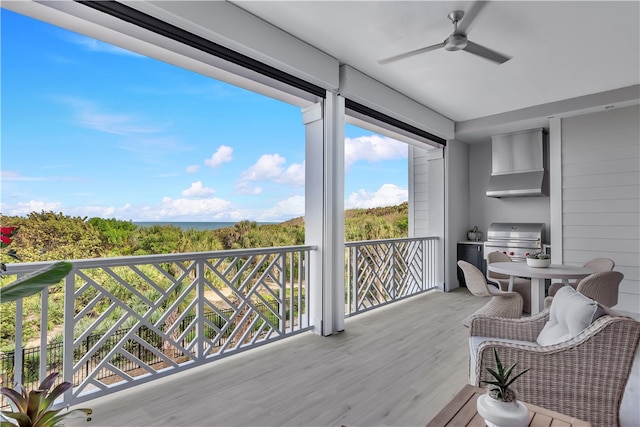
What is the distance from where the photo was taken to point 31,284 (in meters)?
1.12

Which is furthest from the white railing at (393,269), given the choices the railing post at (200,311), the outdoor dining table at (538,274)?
the railing post at (200,311)

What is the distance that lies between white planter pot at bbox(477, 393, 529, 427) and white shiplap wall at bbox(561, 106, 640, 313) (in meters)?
4.40

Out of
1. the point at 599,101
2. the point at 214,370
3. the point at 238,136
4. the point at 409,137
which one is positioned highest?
the point at 238,136

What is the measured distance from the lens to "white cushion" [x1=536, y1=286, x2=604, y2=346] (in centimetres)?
155

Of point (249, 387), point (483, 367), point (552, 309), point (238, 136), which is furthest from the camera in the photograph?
point (238, 136)

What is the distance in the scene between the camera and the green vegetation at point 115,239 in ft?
11.4

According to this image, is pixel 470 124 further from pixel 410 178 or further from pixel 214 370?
pixel 214 370

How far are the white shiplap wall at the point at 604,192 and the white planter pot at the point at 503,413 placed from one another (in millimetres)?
4401

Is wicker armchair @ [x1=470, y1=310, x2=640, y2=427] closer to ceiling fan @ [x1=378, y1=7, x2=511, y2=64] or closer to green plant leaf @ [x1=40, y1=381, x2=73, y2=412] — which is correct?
green plant leaf @ [x1=40, y1=381, x2=73, y2=412]

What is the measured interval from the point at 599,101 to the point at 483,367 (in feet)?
14.2

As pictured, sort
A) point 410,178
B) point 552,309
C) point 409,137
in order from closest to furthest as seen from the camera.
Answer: point 552,309
point 409,137
point 410,178

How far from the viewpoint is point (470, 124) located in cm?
530

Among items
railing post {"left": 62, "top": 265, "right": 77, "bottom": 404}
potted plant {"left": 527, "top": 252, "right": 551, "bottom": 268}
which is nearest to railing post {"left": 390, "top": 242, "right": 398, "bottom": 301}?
potted plant {"left": 527, "top": 252, "right": 551, "bottom": 268}

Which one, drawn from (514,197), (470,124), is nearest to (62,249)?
(470,124)
